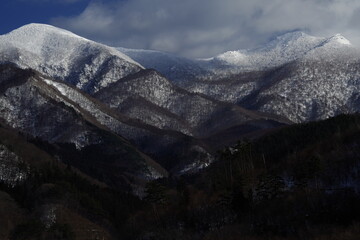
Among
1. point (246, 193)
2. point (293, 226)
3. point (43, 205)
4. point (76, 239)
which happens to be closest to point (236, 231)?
point (293, 226)

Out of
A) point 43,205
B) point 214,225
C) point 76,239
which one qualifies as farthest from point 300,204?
point 43,205

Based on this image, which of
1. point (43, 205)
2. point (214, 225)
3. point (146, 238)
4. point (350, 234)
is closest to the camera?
point (350, 234)

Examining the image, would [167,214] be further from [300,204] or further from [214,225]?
[300,204]

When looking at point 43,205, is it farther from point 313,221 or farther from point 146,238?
point 313,221

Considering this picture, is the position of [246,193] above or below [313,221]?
above

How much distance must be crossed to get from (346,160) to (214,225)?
35956 mm

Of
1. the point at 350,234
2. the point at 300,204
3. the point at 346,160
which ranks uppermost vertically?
the point at 346,160

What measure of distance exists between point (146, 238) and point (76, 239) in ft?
74.8

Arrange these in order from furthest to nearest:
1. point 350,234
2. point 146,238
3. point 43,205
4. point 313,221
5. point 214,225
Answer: point 43,205 < point 146,238 < point 214,225 < point 313,221 < point 350,234

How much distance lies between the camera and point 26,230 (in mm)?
164125

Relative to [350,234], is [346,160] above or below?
above

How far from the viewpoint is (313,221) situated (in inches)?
4459

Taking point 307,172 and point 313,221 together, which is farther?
point 307,172

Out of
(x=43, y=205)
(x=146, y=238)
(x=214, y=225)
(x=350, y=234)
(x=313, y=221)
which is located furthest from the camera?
(x=43, y=205)
